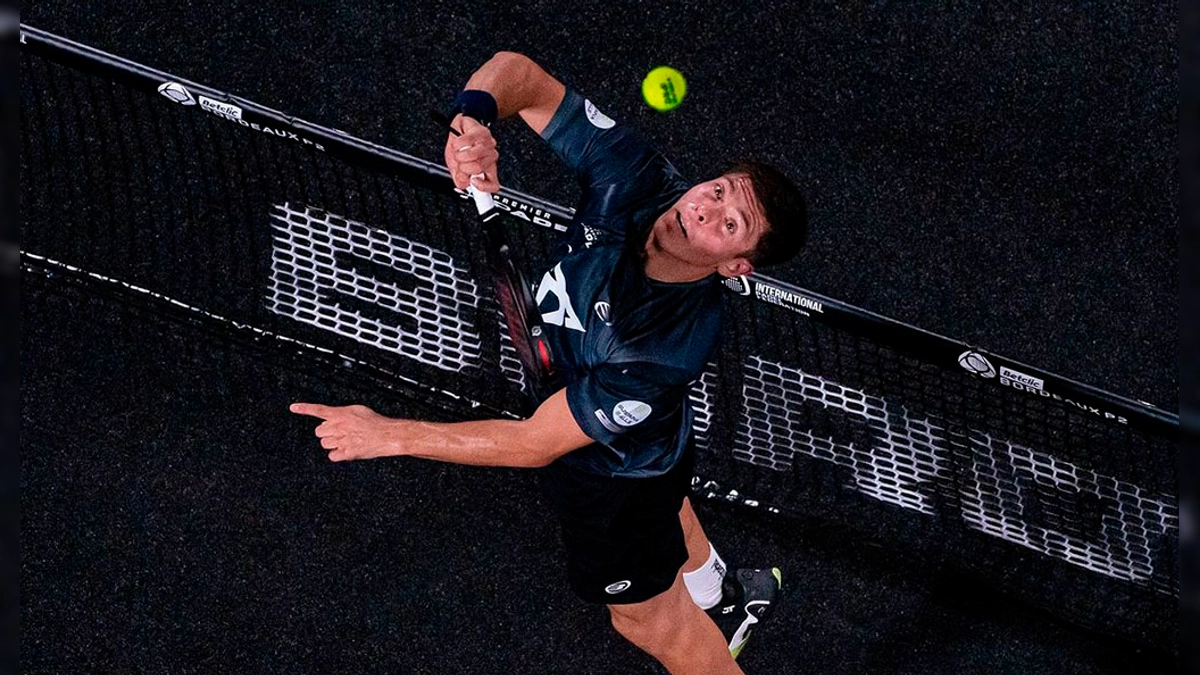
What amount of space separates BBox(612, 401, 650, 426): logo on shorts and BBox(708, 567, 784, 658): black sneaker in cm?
168

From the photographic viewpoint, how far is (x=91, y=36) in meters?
5.65

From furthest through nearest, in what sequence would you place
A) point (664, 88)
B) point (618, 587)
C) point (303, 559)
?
point (664, 88) < point (303, 559) < point (618, 587)

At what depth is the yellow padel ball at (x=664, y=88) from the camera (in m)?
5.73

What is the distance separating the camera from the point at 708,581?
5.09 m

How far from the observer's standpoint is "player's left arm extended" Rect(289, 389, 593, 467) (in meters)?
3.77

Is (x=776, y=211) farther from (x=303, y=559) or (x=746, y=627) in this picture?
(x=303, y=559)

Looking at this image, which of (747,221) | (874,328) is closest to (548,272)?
(747,221)

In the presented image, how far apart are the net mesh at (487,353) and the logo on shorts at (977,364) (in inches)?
34.0

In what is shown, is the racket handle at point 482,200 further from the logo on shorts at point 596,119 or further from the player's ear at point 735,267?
the player's ear at point 735,267

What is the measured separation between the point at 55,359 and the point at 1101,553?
448 centimetres

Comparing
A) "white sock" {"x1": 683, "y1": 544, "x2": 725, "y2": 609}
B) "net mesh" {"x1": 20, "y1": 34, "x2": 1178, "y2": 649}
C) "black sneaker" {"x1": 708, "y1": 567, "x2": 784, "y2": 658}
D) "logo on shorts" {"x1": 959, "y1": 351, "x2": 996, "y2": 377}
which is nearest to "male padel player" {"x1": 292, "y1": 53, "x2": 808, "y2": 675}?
"white sock" {"x1": 683, "y1": 544, "x2": 725, "y2": 609}

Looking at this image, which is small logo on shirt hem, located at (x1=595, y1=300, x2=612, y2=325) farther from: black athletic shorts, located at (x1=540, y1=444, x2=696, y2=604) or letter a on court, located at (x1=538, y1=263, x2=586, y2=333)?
black athletic shorts, located at (x1=540, y1=444, x2=696, y2=604)


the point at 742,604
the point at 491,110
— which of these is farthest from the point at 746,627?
the point at 491,110

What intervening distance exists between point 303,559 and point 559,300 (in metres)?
2.01
